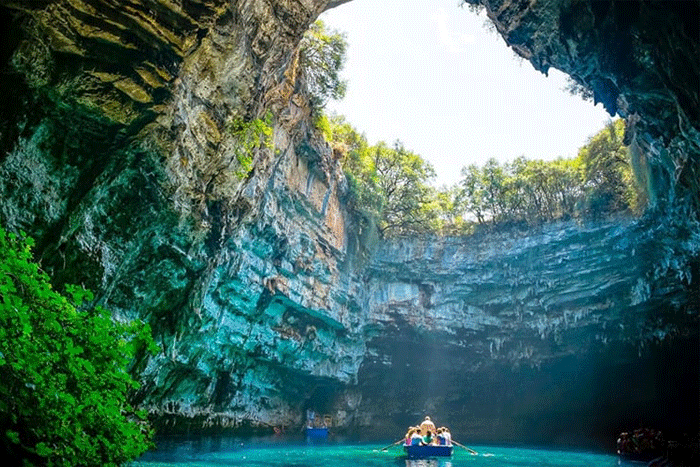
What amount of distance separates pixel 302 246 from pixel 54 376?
17505 millimetres

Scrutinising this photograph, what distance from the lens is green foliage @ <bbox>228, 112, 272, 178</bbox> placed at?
13734 mm

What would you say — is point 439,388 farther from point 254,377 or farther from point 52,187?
point 52,187

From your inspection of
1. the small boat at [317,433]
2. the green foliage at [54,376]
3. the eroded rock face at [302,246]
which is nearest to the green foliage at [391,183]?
the eroded rock face at [302,246]

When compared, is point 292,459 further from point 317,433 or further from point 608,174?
point 608,174

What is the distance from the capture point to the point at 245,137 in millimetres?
13953

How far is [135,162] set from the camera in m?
11.0

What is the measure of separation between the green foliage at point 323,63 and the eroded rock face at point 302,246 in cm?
206

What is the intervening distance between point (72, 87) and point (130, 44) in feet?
5.16

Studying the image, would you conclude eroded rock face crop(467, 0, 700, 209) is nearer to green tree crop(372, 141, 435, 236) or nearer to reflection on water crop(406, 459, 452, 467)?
reflection on water crop(406, 459, 452, 467)

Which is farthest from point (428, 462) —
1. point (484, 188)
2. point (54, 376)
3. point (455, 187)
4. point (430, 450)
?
point (455, 187)

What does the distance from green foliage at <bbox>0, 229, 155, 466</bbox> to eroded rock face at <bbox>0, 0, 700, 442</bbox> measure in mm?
5374

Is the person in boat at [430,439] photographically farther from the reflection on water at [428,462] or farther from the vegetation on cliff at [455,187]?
the vegetation on cliff at [455,187]

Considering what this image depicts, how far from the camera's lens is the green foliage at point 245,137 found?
541 inches

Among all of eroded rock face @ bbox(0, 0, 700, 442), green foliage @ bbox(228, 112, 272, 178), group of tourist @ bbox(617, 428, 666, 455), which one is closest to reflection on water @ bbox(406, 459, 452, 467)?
group of tourist @ bbox(617, 428, 666, 455)
